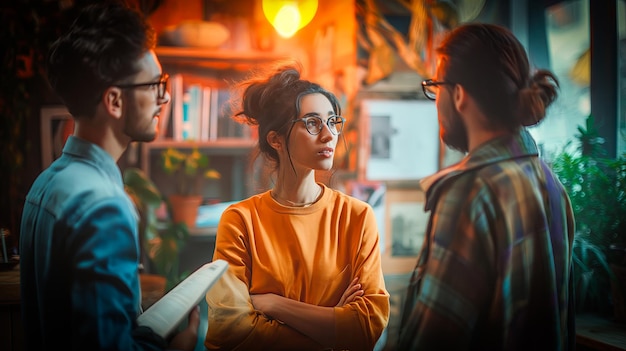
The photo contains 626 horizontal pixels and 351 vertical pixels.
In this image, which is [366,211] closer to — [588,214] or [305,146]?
[305,146]

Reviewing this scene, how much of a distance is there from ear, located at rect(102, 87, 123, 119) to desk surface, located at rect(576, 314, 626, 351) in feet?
5.05

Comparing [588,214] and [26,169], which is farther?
[588,214]

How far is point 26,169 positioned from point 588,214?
1.87 meters

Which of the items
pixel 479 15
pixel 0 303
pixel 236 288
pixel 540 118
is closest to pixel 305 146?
pixel 236 288

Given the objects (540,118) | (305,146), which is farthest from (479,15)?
(305,146)

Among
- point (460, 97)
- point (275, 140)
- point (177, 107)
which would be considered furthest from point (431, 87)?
point (177, 107)

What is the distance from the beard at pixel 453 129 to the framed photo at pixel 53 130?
978 millimetres

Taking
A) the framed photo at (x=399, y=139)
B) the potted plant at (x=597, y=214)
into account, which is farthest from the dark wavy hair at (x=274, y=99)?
the potted plant at (x=597, y=214)

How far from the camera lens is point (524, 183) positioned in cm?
134

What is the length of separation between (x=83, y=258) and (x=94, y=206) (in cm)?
11

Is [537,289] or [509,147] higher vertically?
[509,147]

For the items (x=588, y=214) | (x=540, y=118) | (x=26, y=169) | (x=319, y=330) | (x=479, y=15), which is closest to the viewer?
(x=319, y=330)

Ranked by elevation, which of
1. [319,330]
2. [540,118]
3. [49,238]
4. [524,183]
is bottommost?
[319,330]

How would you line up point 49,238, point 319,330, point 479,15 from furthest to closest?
1. point 479,15
2. point 319,330
3. point 49,238
